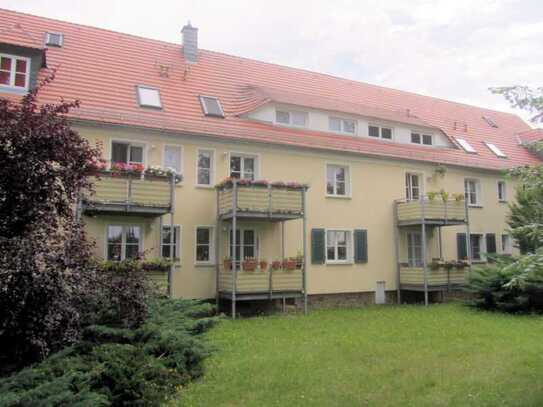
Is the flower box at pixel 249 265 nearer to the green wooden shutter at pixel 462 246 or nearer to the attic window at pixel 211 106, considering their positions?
the attic window at pixel 211 106

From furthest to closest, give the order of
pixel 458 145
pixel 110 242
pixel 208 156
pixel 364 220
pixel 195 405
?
pixel 458 145, pixel 364 220, pixel 208 156, pixel 110 242, pixel 195 405

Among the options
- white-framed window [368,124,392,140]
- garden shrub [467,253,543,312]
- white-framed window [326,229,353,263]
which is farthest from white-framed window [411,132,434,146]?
garden shrub [467,253,543,312]

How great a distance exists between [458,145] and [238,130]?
11355mm

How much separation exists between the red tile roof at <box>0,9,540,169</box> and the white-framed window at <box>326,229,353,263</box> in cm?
319

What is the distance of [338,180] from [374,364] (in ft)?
36.8

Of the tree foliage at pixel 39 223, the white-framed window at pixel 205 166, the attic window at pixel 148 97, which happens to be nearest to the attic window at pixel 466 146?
the white-framed window at pixel 205 166

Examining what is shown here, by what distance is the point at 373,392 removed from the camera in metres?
8.34

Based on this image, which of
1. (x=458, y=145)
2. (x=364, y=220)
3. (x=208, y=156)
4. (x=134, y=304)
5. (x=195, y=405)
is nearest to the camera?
(x=195, y=405)

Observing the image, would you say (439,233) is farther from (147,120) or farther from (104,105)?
(104,105)

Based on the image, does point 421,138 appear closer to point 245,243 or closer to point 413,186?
point 413,186

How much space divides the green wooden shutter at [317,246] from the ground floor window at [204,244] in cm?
383

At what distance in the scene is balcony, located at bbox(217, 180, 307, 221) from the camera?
54.2ft

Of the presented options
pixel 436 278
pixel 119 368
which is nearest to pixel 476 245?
pixel 436 278

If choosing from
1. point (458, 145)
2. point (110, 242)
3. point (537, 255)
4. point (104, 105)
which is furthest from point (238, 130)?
point (537, 255)
